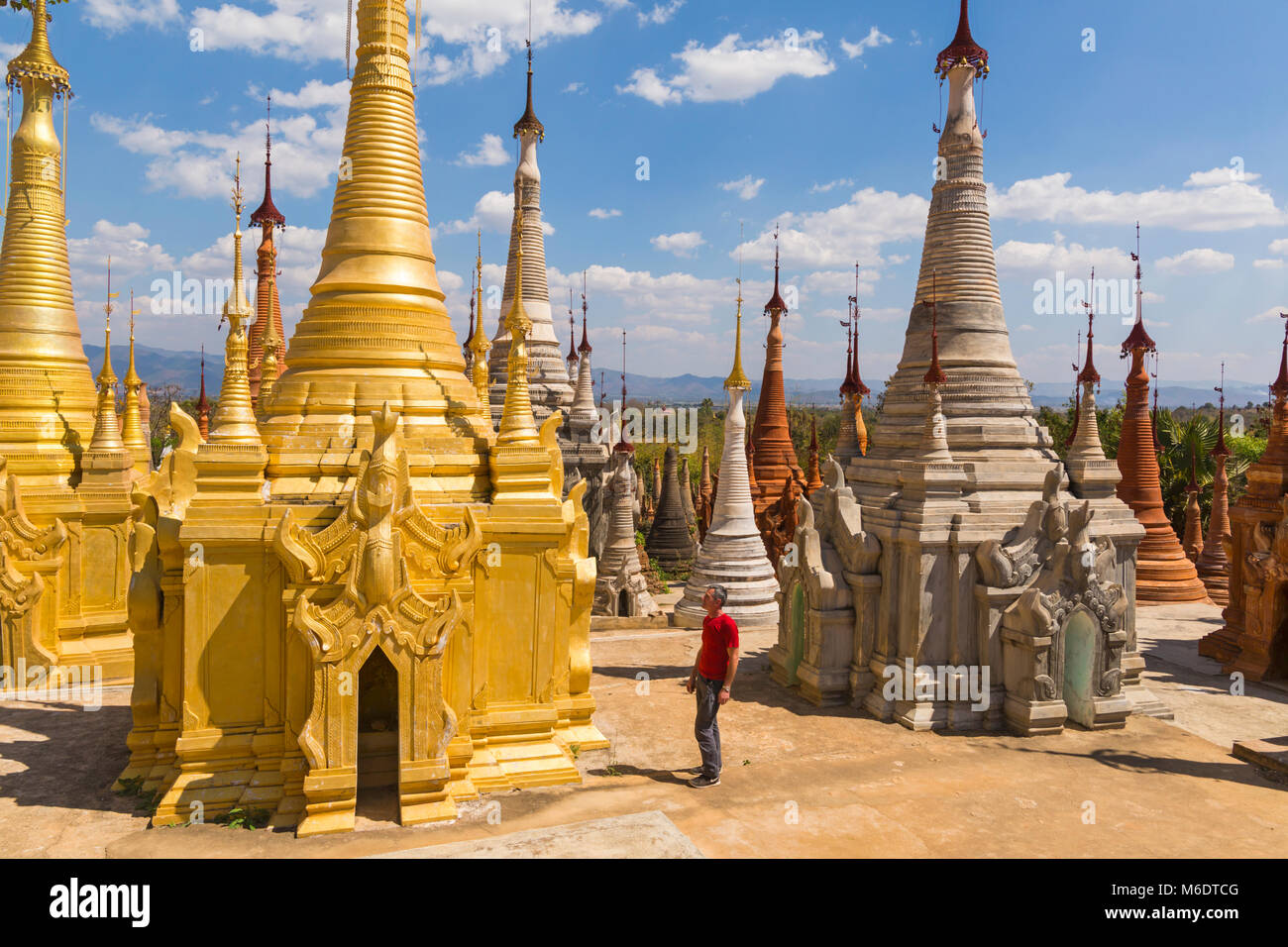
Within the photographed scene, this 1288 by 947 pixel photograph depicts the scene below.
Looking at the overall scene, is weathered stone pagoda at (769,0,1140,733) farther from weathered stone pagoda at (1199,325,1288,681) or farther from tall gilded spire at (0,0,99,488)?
tall gilded spire at (0,0,99,488)

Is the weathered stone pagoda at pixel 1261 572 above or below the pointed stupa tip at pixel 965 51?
below

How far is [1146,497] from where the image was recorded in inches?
944

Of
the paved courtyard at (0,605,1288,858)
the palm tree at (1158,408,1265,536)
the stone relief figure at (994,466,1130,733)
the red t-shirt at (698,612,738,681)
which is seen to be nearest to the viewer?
the paved courtyard at (0,605,1288,858)

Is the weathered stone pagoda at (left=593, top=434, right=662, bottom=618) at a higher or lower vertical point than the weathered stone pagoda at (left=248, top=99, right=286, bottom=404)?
lower

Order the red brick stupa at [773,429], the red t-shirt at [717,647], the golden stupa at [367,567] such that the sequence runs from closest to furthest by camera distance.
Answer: the golden stupa at [367,567], the red t-shirt at [717,647], the red brick stupa at [773,429]

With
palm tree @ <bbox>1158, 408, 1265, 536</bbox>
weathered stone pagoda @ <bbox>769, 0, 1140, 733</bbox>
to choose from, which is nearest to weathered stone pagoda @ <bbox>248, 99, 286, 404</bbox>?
weathered stone pagoda @ <bbox>769, 0, 1140, 733</bbox>

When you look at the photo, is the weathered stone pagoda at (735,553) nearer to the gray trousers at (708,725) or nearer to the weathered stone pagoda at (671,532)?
the weathered stone pagoda at (671,532)

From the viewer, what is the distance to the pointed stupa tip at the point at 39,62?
16.0 metres

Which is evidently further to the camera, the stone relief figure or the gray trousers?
the stone relief figure

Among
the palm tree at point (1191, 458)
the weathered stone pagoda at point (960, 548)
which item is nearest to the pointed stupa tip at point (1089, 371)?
the weathered stone pagoda at point (960, 548)

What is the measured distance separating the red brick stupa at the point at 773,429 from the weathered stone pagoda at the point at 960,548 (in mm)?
12463

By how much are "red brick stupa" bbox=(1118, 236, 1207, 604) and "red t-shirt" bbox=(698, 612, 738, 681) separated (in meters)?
17.1

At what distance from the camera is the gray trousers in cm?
970
